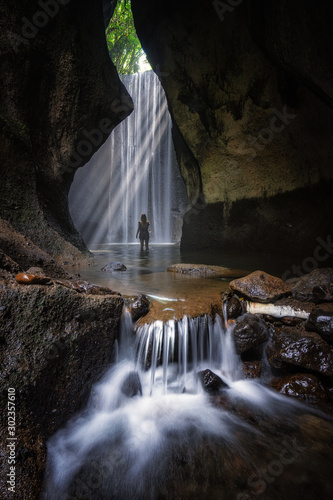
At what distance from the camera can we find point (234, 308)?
358 centimetres

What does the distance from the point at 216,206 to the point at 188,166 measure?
286 centimetres

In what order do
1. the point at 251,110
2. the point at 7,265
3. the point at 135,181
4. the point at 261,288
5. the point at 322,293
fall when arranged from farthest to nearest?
the point at 135,181
the point at 251,110
the point at 261,288
the point at 322,293
the point at 7,265

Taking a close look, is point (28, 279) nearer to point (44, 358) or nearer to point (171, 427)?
point (44, 358)

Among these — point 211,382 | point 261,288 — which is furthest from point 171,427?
point 261,288

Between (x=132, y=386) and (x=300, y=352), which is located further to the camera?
(x=300, y=352)

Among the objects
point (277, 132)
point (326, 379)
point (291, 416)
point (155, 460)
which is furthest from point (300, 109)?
point (155, 460)

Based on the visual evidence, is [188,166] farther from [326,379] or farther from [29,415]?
[29,415]

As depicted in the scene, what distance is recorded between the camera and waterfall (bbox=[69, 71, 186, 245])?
21594mm

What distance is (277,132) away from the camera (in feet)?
24.5

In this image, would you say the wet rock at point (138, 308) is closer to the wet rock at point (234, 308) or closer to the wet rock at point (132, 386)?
the wet rock at point (132, 386)

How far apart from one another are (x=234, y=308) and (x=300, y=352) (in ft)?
3.19

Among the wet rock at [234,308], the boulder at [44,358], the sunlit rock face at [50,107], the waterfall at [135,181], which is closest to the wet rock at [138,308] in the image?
the boulder at [44,358]

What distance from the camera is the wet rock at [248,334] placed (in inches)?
124

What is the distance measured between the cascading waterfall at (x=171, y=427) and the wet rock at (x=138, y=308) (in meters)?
0.13
